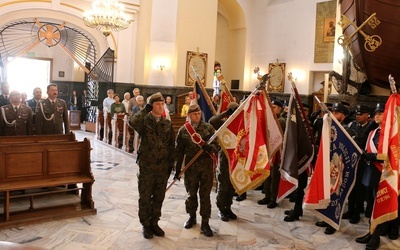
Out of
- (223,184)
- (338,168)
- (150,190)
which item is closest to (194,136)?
(150,190)

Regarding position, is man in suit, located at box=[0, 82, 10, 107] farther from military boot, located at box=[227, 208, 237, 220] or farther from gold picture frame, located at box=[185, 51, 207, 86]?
gold picture frame, located at box=[185, 51, 207, 86]

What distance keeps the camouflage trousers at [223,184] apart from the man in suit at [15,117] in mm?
3175

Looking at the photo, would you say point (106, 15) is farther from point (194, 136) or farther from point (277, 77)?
point (194, 136)

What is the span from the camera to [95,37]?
13.9 m

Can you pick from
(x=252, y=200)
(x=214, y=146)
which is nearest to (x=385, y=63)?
(x=252, y=200)

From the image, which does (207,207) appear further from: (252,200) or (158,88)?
(158,88)

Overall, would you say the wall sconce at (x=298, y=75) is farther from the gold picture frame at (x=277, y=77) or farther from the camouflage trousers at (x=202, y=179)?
the camouflage trousers at (x=202, y=179)

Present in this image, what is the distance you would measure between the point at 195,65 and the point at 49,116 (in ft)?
28.0

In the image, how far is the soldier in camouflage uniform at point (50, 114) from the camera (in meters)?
5.93

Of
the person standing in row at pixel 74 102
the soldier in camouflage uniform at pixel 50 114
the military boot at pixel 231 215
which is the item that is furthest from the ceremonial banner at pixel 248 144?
the person standing in row at pixel 74 102

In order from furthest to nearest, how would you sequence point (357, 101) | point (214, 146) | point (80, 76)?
point (80, 76) < point (357, 101) < point (214, 146)

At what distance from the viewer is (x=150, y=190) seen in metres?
4.13

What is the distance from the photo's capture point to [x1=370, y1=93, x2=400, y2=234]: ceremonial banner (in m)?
4.00

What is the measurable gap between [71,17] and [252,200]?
10313 millimetres
